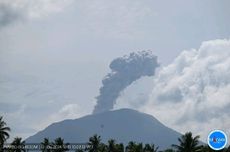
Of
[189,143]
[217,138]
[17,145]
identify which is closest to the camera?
[217,138]

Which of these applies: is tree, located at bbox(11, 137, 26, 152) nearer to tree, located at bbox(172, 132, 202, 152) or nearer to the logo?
tree, located at bbox(172, 132, 202, 152)

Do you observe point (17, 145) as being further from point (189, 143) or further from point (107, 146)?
point (189, 143)

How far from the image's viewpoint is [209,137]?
14125 mm

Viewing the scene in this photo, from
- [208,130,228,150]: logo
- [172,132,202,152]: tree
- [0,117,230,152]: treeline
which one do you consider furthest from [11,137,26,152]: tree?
[208,130,228,150]: logo

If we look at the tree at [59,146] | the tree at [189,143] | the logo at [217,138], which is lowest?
the logo at [217,138]

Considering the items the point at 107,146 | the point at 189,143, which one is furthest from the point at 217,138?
the point at 107,146

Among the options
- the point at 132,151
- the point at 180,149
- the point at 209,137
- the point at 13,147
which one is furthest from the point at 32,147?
the point at 209,137

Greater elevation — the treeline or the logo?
the treeline

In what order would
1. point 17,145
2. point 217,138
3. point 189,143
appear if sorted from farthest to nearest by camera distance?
1. point 17,145
2. point 189,143
3. point 217,138

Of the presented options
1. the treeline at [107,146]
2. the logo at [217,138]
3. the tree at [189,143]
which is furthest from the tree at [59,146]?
the logo at [217,138]

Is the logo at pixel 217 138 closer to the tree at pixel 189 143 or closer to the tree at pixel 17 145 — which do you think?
the tree at pixel 189 143

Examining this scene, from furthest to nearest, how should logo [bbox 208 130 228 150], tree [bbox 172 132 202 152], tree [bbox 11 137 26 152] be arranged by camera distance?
tree [bbox 11 137 26 152], tree [bbox 172 132 202 152], logo [bbox 208 130 228 150]

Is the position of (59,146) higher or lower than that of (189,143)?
higher

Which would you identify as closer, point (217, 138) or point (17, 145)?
point (217, 138)
